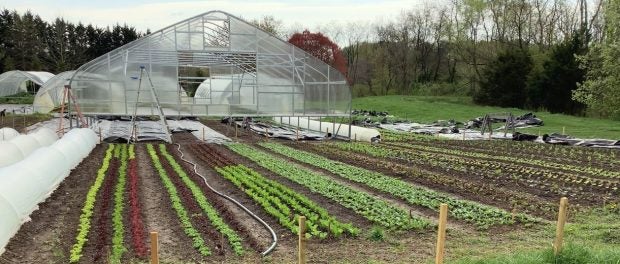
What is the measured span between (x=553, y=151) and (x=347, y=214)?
12665 millimetres

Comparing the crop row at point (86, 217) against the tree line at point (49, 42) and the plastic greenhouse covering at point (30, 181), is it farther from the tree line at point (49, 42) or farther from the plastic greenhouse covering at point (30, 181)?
the tree line at point (49, 42)

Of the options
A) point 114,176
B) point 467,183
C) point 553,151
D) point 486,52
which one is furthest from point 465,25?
point 114,176

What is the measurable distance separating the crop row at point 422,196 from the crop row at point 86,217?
6.24m

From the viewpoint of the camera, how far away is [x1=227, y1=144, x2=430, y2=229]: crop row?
8.21 meters

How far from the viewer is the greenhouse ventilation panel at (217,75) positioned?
817 inches

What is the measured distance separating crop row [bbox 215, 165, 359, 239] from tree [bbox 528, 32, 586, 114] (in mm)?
30651

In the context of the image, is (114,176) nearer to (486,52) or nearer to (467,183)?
(467,183)

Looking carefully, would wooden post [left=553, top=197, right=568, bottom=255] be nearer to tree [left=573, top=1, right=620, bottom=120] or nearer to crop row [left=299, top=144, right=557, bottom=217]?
crop row [left=299, top=144, right=557, bottom=217]

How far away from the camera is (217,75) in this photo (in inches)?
919

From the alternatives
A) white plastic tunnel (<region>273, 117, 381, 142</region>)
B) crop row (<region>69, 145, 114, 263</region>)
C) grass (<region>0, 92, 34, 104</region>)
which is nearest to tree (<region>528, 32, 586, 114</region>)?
white plastic tunnel (<region>273, 117, 381, 142</region>)

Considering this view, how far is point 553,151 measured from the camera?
58.4ft

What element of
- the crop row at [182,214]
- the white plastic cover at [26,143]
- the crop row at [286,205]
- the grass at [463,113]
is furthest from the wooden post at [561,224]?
the grass at [463,113]

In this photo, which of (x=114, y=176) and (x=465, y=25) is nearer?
(x=114, y=176)

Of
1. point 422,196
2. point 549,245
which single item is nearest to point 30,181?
point 422,196
